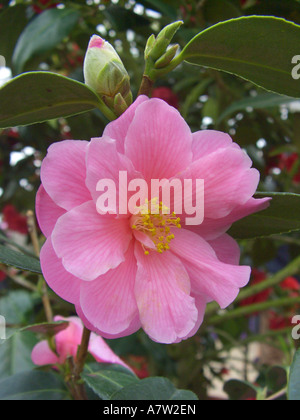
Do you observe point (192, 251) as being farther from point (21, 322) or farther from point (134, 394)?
point (21, 322)

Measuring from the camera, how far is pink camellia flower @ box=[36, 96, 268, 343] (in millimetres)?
523

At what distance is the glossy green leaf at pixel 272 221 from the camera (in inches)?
23.6

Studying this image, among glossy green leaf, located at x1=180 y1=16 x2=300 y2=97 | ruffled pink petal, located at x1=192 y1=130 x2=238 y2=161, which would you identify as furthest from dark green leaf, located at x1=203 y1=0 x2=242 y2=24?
ruffled pink petal, located at x1=192 y1=130 x2=238 y2=161

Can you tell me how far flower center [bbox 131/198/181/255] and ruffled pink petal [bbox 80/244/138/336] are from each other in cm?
5

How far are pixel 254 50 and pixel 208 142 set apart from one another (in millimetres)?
145

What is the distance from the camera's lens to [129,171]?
55 centimetres

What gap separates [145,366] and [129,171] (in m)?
1.57

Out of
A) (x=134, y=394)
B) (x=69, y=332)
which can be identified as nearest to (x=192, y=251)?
(x=134, y=394)

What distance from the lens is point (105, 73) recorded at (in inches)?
22.0

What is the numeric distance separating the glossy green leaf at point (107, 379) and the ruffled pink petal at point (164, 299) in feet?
0.49

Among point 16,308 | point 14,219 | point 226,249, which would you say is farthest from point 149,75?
point 14,219

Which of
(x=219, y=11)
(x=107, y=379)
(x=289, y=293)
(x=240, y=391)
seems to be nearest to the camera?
(x=107, y=379)

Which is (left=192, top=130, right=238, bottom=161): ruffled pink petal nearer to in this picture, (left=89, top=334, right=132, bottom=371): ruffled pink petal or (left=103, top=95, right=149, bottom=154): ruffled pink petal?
(left=103, top=95, right=149, bottom=154): ruffled pink petal

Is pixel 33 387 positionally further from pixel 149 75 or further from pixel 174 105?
pixel 174 105
